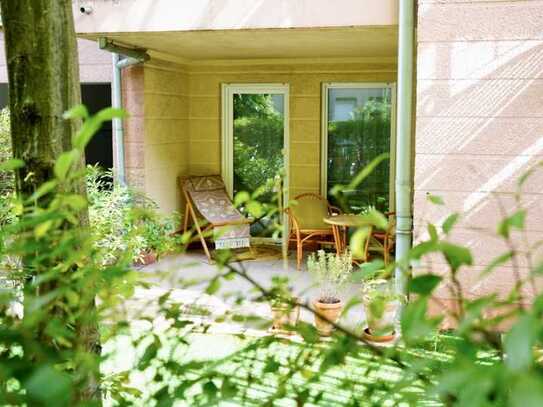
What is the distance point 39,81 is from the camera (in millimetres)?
1580

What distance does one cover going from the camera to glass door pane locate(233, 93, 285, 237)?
29.5 ft

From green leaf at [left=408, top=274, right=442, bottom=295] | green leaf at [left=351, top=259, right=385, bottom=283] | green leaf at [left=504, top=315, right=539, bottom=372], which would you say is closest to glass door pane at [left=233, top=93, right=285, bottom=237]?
green leaf at [left=351, top=259, right=385, bottom=283]

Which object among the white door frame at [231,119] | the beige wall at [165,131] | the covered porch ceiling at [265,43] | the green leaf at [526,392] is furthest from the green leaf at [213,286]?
the white door frame at [231,119]

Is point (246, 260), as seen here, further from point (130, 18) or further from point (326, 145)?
point (130, 18)

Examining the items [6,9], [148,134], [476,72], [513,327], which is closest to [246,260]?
[148,134]

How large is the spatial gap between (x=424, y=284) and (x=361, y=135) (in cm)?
814

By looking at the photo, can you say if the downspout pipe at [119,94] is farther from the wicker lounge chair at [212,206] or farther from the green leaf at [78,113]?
the green leaf at [78,113]

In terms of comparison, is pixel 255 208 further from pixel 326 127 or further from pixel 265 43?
pixel 326 127

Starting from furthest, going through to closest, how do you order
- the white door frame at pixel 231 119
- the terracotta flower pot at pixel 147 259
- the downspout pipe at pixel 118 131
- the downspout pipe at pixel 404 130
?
the white door frame at pixel 231 119, the terracotta flower pot at pixel 147 259, the downspout pipe at pixel 118 131, the downspout pipe at pixel 404 130

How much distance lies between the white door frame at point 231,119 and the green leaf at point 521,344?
8196 millimetres

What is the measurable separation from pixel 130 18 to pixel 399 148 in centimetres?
282

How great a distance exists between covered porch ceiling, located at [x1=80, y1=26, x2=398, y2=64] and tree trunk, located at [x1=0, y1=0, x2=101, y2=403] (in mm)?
4492

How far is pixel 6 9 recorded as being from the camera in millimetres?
1551

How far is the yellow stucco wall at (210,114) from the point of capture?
822 cm
